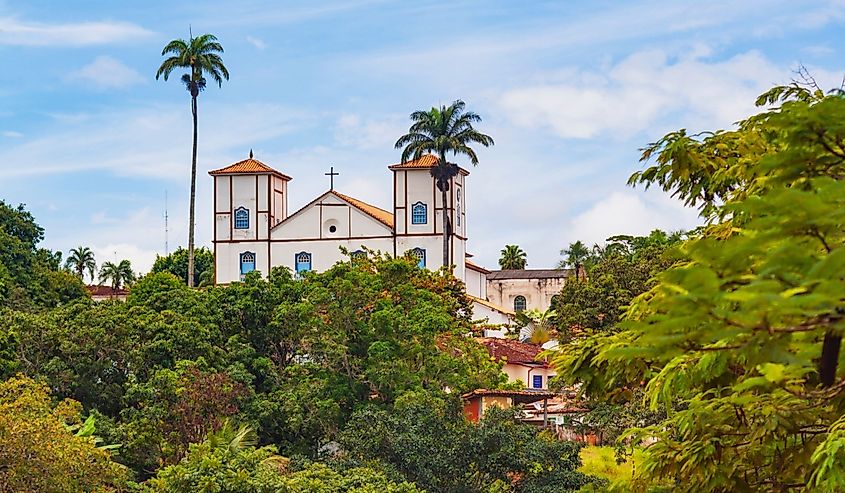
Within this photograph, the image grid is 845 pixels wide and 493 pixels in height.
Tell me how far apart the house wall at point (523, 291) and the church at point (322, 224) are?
11.1m

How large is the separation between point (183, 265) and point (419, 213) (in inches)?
679

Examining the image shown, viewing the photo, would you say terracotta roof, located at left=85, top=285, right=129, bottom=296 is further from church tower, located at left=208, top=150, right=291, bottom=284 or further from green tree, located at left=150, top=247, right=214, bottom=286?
church tower, located at left=208, top=150, right=291, bottom=284

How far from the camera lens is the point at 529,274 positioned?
74438 millimetres

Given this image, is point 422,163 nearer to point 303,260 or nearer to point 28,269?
point 303,260

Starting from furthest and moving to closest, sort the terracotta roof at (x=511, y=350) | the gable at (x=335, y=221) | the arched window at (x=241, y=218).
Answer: the arched window at (x=241, y=218) → the gable at (x=335, y=221) → the terracotta roof at (x=511, y=350)

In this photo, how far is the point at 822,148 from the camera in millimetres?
4887

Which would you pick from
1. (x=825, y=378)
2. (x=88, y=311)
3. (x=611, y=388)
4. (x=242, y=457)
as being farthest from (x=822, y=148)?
(x=88, y=311)

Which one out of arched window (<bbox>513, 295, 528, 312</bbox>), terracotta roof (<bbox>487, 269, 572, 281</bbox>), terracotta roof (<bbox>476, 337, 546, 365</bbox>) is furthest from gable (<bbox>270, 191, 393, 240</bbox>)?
terracotta roof (<bbox>476, 337, 546, 365</bbox>)

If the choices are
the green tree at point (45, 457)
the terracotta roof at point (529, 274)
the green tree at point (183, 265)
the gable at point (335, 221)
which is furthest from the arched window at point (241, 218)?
the green tree at point (45, 457)

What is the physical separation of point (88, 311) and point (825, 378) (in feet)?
84.6

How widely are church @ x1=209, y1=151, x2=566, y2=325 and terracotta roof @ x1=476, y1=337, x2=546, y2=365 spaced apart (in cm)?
1518

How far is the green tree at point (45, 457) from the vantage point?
63.7 ft

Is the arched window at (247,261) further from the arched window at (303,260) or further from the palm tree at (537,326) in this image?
the palm tree at (537,326)

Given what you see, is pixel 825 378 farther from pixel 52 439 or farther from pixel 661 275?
pixel 52 439
